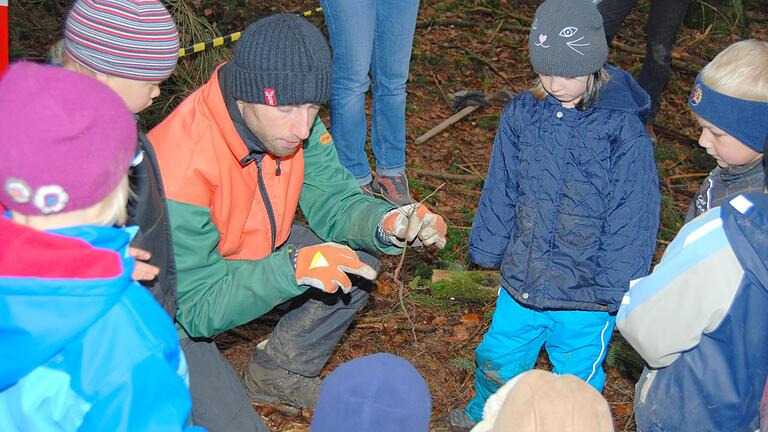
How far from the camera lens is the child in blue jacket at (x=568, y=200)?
307cm

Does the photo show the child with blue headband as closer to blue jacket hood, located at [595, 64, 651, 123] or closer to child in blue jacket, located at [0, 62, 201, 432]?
blue jacket hood, located at [595, 64, 651, 123]

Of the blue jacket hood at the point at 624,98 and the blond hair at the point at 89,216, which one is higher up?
the blond hair at the point at 89,216

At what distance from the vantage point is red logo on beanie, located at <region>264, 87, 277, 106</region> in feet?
8.96

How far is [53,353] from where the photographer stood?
70.9 inches

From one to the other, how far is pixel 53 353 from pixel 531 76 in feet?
21.1

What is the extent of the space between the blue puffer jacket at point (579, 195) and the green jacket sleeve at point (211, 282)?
103 centimetres

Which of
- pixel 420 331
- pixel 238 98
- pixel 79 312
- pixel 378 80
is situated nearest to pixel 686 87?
pixel 378 80

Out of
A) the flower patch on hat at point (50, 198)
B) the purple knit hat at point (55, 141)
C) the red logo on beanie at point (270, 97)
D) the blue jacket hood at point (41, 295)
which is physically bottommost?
the red logo on beanie at point (270, 97)

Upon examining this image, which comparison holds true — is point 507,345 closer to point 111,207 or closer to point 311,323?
point 311,323

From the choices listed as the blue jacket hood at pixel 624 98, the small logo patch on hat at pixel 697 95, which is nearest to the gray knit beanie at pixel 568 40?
the blue jacket hood at pixel 624 98

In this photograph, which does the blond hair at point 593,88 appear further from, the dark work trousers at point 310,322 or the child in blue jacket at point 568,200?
the dark work trousers at point 310,322

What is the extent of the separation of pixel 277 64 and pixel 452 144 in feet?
12.1

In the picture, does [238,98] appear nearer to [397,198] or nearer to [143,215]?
[143,215]

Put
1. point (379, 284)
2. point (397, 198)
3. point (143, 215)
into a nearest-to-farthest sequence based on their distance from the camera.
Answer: point (143, 215)
point (379, 284)
point (397, 198)
